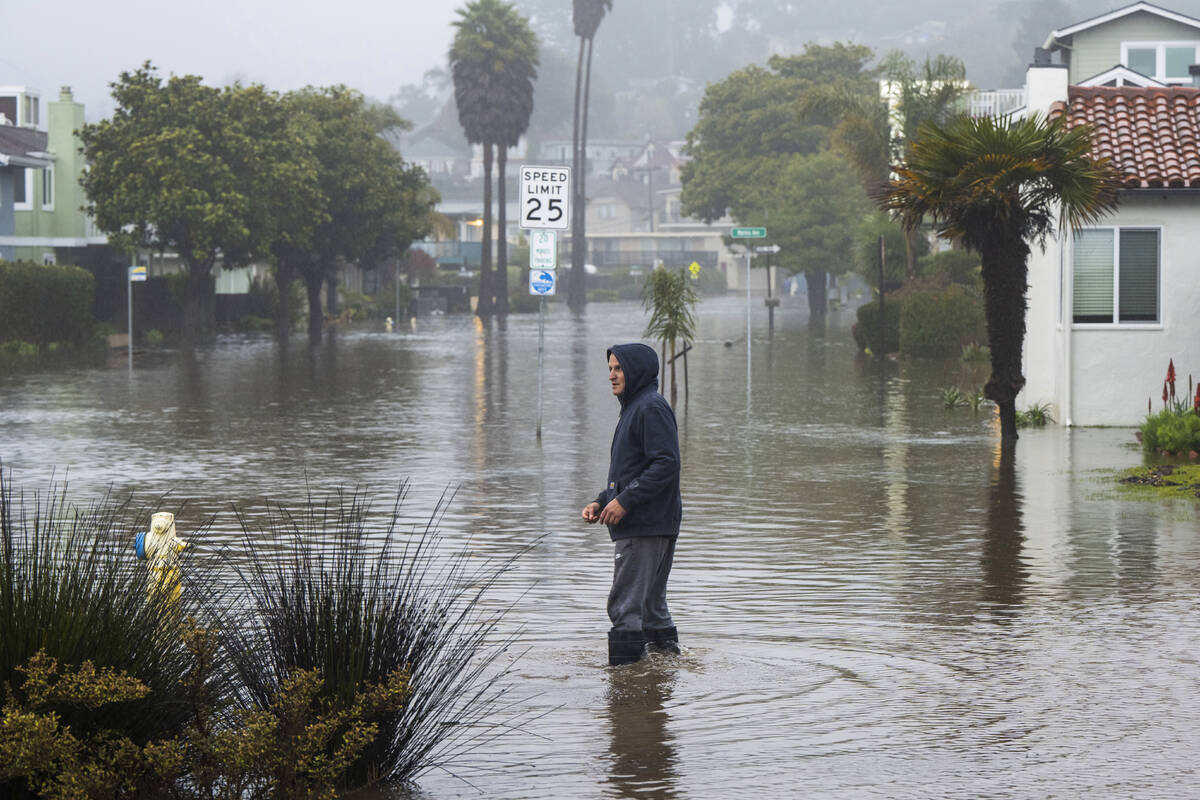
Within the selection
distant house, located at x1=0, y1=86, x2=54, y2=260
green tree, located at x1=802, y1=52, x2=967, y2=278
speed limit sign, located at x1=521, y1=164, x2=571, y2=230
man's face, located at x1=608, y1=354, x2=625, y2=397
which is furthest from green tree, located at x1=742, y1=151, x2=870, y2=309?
man's face, located at x1=608, y1=354, x2=625, y2=397

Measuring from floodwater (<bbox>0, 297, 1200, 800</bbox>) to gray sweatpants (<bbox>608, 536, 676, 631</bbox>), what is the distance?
0.85ft

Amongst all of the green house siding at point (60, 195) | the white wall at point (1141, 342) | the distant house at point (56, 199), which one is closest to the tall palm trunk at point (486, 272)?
the distant house at point (56, 199)

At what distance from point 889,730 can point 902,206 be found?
13161 mm

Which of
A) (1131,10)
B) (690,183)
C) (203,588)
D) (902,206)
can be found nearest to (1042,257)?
(902,206)

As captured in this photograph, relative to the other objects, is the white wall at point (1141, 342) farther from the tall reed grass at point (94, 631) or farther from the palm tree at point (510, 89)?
the palm tree at point (510, 89)

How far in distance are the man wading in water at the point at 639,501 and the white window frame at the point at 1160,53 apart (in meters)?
32.4

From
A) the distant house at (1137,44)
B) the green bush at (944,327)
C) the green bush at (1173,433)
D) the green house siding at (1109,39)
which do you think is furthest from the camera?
the green bush at (944,327)

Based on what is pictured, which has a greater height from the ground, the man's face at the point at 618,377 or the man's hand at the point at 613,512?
the man's face at the point at 618,377

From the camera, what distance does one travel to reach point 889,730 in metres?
7.50

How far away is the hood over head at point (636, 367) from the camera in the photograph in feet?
28.7

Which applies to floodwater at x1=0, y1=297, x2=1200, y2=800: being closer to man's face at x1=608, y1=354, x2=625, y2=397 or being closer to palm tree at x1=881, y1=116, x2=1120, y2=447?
man's face at x1=608, y1=354, x2=625, y2=397

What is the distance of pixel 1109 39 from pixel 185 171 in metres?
25.8

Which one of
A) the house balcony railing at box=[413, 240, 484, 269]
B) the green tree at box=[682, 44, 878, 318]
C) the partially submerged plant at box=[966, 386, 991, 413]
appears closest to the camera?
the partially submerged plant at box=[966, 386, 991, 413]

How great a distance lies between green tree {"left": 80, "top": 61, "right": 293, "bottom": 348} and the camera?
1986 inches
